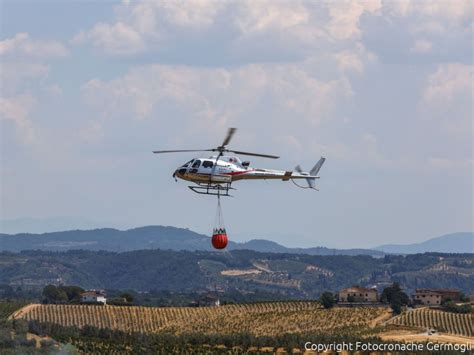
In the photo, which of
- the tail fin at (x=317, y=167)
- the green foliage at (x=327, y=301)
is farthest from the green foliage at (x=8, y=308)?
the tail fin at (x=317, y=167)

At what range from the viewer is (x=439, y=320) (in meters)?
141

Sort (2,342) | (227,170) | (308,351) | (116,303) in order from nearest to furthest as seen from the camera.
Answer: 1. (227,170)
2. (2,342)
3. (308,351)
4. (116,303)

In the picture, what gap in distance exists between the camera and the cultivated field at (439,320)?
439ft

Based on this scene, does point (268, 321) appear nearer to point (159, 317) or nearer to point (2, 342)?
point (159, 317)

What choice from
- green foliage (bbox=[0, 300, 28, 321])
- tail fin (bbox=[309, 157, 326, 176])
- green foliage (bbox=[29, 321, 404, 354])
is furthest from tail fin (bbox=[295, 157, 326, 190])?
green foliage (bbox=[0, 300, 28, 321])

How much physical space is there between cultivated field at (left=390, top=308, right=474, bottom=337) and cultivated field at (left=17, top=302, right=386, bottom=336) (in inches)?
175

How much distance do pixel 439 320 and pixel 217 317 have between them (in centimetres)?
3461

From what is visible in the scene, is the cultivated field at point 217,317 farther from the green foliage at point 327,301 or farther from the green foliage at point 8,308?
the green foliage at point 8,308

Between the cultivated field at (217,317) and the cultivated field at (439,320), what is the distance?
4447mm

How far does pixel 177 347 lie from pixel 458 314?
52.1 m

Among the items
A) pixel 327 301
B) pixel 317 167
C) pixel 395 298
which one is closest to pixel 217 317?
pixel 327 301

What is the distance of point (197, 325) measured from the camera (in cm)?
15175

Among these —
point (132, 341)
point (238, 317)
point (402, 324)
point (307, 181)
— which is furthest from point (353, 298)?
point (307, 181)

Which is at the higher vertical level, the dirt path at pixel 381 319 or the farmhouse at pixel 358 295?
the farmhouse at pixel 358 295
